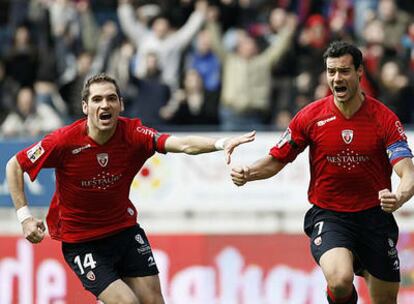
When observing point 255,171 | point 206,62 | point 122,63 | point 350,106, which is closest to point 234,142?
point 255,171

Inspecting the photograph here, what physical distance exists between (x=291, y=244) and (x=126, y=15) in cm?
525

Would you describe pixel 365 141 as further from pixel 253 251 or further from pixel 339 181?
pixel 253 251

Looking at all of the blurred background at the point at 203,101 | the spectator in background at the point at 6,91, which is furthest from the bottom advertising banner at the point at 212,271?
the spectator in background at the point at 6,91

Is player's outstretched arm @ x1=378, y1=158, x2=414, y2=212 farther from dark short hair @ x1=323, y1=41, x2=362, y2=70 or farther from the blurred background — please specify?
the blurred background

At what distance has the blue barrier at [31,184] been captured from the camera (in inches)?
558

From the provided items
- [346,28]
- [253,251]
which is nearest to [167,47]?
[346,28]

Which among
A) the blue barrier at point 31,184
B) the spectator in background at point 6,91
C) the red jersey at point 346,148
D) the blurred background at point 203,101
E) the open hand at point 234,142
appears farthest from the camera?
the spectator in background at point 6,91

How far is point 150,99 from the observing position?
16.2 m

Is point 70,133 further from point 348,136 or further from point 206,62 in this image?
point 206,62

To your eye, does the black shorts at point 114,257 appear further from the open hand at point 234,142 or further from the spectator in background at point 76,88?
the spectator in background at point 76,88

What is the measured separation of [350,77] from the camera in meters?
9.87

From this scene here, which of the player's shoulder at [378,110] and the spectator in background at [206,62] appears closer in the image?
the player's shoulder at [378,110]

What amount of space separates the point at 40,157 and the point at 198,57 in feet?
23.4

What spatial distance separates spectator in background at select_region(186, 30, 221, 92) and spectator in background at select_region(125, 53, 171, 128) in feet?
2.62
